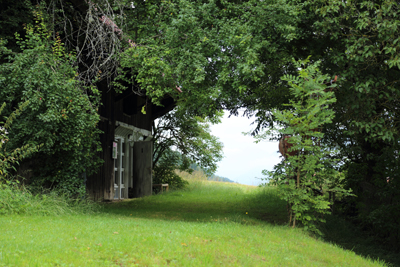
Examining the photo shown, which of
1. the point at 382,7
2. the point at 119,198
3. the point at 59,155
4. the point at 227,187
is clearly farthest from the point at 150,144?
the point at 382,7

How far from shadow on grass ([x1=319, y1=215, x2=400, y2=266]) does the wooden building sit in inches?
285

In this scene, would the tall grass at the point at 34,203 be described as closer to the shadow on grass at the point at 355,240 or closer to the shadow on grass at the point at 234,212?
the shadow on grass at the point at 234,212

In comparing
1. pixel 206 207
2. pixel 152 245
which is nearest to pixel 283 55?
pixel 152 245

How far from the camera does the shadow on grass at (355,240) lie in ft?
31.6

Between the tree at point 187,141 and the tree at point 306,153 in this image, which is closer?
the tree at point 306,153

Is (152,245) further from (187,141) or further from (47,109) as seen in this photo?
(187,141)

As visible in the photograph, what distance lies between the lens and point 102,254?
16.4 feet

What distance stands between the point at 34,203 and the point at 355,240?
8321 millimetres

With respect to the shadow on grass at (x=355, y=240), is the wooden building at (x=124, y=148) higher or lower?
higher

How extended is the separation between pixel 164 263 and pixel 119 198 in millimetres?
10161

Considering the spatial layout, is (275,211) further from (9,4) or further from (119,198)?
(9,4)

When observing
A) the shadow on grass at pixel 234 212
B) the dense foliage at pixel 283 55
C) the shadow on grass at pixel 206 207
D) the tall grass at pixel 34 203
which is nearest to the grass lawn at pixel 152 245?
the tall grass at pixel 34 203

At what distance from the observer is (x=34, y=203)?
26.2 feet

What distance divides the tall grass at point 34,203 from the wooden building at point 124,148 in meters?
3.85
